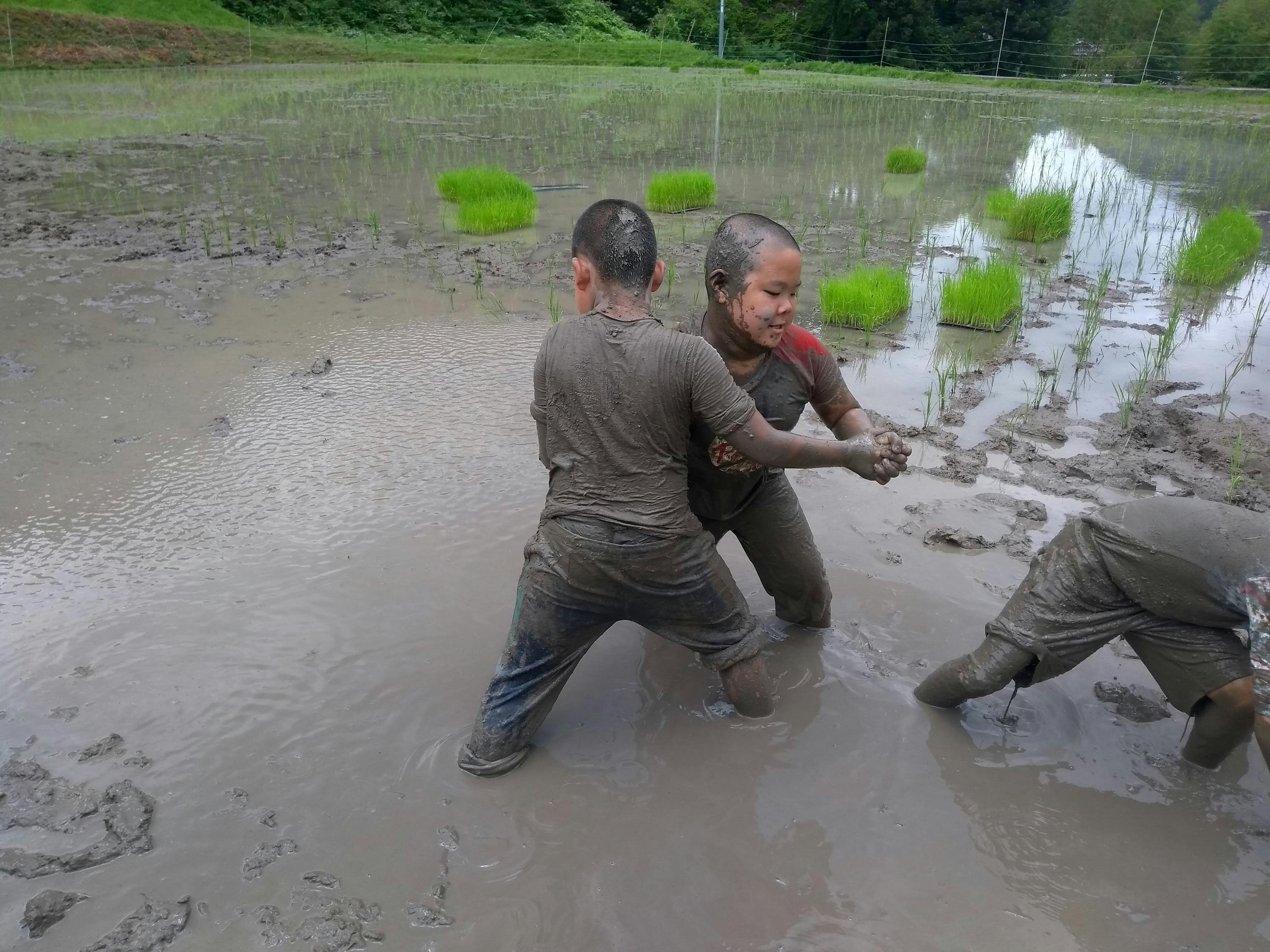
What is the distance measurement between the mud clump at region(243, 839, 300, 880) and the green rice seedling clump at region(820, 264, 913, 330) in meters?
4.36

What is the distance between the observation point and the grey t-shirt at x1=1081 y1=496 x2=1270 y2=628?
1.96m

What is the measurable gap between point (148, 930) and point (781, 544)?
183 centimetres

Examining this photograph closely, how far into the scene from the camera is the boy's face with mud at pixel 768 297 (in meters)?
2.29

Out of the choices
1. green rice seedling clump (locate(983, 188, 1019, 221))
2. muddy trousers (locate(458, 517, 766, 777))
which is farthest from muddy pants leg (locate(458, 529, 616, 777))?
green rice seedling clump (locate(983, 188, 1019, 221))

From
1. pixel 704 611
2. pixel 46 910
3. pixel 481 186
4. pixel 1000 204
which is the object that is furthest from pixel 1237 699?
pixel 481 186

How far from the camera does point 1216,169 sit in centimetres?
1083

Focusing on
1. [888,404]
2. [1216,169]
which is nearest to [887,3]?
[1216,169]

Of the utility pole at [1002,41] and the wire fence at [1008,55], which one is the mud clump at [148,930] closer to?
the wire fence at [1008,55]

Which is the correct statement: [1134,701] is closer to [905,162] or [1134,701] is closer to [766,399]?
[766,399]

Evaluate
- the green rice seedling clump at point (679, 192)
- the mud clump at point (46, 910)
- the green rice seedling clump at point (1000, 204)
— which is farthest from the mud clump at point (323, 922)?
the green rice seedling clump at point (1000, 204)

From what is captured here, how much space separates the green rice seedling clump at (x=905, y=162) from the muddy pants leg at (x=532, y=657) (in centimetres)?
955

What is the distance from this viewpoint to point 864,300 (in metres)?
5.39

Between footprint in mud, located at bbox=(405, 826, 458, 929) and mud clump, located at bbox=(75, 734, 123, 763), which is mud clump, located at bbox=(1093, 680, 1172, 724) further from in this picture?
mud clump, located at bbox=(75, 734, 123, 763)

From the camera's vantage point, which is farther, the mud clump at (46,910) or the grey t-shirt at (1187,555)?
the grey t-shirt at (1187,555)
